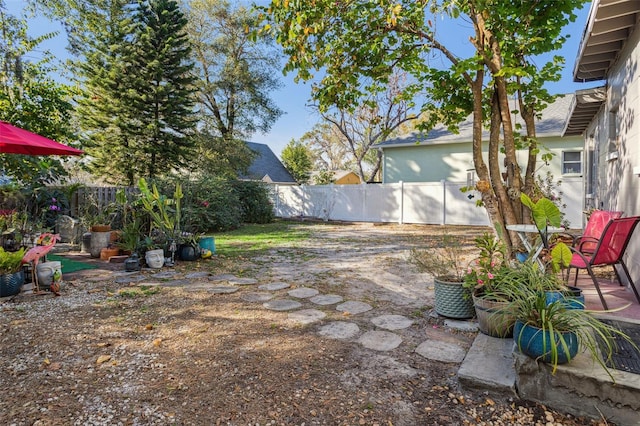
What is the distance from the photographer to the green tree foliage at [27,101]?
9.12m

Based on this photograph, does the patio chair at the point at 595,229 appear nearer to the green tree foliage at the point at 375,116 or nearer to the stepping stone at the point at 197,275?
the stepping stone at the point at 197,275

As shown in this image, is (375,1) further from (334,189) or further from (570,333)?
(334,189)

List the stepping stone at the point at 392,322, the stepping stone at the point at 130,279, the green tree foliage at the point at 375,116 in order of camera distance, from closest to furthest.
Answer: the stepping stone at the point at 392,322 → the stepping stone at the point at 130,279 → the green tree foliage at the point at 375,116

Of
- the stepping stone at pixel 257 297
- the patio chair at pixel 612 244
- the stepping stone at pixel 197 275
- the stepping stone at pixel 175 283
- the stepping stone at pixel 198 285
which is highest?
the patio chair at pixel 612 244

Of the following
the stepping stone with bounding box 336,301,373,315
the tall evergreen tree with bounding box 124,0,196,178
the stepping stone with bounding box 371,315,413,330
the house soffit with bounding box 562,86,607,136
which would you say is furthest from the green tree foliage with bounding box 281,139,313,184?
the stepping stone with bounding box 371,315,413,330

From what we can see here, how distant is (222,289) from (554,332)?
12.0ft

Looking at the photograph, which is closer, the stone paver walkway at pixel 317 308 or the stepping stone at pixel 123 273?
the stone paver walkway at pixel 317 308

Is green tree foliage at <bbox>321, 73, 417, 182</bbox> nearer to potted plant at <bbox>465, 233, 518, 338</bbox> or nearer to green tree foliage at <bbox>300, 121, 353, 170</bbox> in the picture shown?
green tree foliage at <bbox>300, 121, 353, 170</bbox>

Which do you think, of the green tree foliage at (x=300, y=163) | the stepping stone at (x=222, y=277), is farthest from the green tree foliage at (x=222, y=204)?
the green tree foliage at (x=300, y=163)

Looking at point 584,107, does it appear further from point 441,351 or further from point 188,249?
point 188,249

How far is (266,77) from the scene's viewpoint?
742 inches

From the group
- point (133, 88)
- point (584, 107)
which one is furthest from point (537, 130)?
point (133, 88)

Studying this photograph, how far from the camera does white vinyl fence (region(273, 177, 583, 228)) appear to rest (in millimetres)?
12812

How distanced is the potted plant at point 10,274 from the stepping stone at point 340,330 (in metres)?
3.58
